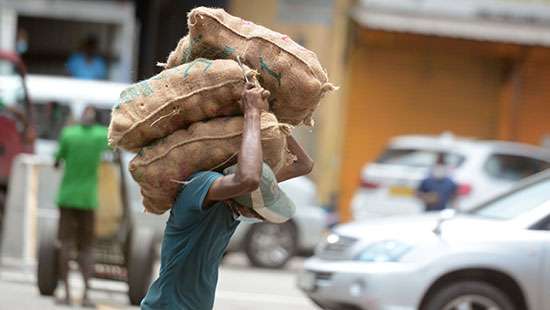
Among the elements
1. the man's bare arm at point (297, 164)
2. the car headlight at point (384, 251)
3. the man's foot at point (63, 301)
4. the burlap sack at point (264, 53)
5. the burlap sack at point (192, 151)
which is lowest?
the man's foot at point (63, 301)

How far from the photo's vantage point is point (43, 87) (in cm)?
1664

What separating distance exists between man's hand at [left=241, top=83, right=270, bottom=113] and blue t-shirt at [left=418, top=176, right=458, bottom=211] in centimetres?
1035

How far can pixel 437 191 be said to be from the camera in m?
15.0

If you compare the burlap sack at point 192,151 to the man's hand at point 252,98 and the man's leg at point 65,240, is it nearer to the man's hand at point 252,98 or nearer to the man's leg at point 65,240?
the man's hand at point 252,98

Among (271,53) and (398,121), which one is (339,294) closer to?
(271,53)

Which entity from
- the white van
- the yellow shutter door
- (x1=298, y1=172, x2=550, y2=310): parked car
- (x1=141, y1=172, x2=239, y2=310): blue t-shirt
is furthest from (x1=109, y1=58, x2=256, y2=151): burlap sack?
the yellow shutter door

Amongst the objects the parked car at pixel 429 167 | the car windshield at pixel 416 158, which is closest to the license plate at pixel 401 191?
the parked car at pixel 429 167

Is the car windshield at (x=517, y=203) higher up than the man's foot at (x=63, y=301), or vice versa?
the car windshield at (x=517, y=203)

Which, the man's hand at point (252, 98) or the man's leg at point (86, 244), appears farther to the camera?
the man's leg at point (86, 244)

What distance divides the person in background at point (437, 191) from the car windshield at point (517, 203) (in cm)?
474

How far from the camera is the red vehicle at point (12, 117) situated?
1439 cm

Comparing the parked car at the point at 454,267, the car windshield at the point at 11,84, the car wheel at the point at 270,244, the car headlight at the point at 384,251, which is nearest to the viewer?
the parked car at the point at 454,267

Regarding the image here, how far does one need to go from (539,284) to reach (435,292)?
29.4 inches

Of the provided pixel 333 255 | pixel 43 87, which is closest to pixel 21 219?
pixel 43 87
